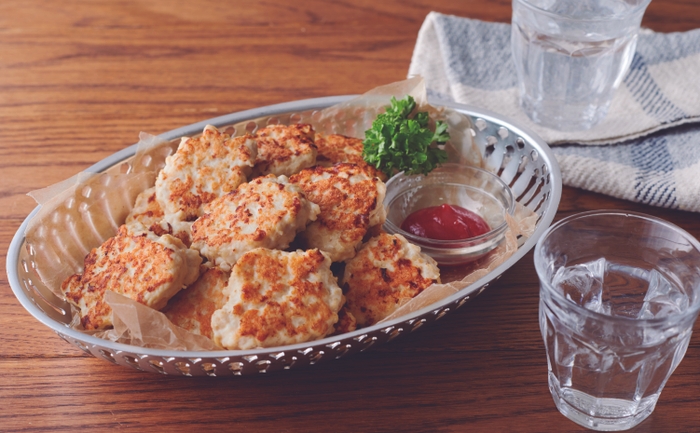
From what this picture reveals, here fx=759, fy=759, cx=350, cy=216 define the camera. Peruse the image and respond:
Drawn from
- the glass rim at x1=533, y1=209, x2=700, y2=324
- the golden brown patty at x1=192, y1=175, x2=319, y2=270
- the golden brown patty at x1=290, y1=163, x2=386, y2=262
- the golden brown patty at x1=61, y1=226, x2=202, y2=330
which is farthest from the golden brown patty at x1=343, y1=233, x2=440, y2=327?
the golden brown patty at x1=61, y1=226, x2=202, y2=330

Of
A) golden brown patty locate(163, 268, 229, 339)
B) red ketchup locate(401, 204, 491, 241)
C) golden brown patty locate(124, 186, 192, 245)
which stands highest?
golden brown patty locate(124, 186, 192, 245)

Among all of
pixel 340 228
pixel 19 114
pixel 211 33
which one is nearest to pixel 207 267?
pixel 340 228

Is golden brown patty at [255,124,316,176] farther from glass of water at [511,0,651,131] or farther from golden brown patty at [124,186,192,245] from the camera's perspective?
glass of water at [511,0,651,131]

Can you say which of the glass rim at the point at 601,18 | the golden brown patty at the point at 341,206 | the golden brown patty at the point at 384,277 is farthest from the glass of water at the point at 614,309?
the glass rim at the point at 601,18

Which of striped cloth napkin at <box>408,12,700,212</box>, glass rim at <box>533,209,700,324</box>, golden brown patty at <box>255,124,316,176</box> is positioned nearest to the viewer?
glass rim at <box>533,209,700,324</box>

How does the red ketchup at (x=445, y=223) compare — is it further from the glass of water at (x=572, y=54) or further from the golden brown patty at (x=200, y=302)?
the glass of water at (x=572, y=54)

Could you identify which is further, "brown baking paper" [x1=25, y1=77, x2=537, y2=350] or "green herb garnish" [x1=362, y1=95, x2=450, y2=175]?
"green herb garnish" [x1=362, y1=95, x2=450, y2=175]

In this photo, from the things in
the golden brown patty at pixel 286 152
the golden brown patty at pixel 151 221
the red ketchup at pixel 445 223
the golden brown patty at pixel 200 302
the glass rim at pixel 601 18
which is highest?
the glass rim at pixel 601 18
